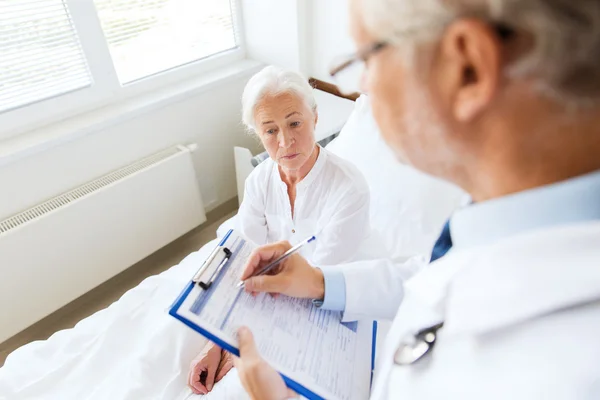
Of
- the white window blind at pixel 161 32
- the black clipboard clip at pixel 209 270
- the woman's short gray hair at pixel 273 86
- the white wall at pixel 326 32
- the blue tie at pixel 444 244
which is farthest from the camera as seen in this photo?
the white wall at pixel 326 32

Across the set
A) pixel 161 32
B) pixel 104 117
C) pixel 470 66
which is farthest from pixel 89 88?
pixel 470 66

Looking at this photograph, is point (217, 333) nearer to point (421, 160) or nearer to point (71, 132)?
point (421, 160)

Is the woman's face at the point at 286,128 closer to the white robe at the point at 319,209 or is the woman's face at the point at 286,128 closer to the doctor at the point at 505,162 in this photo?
the white robe at the point at 319,209

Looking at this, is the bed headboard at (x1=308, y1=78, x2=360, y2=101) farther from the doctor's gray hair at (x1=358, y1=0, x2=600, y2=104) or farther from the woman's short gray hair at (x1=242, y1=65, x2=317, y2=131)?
the doctor's gray hair at (x1=358, y1=0, x2=600, y2=104)

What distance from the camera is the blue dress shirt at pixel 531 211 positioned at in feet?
1.30

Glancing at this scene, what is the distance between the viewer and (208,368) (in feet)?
3.65

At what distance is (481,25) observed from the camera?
33 cm

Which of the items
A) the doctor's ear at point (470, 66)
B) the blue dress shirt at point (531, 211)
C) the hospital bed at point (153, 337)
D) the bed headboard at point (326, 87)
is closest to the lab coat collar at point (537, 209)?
the blue dress shirt at point (531, 211)

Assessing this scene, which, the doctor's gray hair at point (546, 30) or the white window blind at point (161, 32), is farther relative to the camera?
the white window blind at point (161, 32)

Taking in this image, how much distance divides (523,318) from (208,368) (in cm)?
92

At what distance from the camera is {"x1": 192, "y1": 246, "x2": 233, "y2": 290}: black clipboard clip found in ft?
2.59

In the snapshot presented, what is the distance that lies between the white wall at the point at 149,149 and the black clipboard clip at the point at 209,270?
46.7 inches

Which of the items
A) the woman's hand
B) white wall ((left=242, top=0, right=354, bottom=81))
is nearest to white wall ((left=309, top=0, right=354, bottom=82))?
white wall ((left=242, top=0, right=354, bottom=81))

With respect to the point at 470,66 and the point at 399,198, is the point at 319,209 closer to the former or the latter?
the point at 399,198
